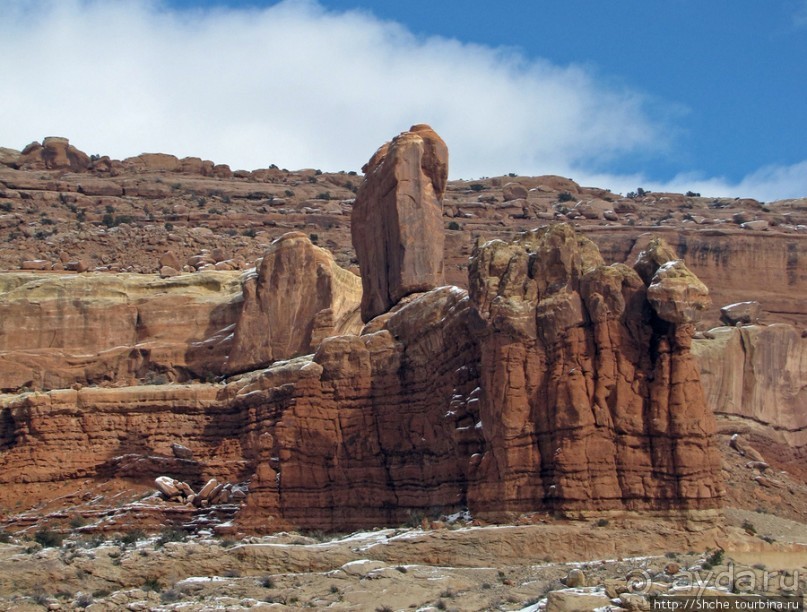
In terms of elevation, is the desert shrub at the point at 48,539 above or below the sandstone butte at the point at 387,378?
below

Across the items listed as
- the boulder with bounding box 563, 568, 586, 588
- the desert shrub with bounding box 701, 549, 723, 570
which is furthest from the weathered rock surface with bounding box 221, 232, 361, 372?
the boulder with bounding box 563, 568, 586, 588

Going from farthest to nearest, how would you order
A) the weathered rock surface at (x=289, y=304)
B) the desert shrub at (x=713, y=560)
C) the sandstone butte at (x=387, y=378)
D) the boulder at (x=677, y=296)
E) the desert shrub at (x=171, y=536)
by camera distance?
the weathered rock surface at (x=289, y=304) → the desert shrub at (x=171, y=536) → the sandstone butte at (x=387, y=378) → the boulder at (x=677, y=296) → the desert shrub at (x=713, y=560)

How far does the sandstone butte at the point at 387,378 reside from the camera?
37125 millimetres

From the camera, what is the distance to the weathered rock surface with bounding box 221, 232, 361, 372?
54.6m

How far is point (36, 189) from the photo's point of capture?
273ft

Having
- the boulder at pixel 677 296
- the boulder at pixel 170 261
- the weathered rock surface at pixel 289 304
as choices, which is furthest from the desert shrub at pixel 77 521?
the boulder at pixel 170 261

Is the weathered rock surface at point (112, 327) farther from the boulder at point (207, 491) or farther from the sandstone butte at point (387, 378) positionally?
the boulder at point (207, 491)

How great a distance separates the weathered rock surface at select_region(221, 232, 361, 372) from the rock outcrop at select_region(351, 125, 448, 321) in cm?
332

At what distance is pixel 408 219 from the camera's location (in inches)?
1965

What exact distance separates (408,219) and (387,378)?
22.0ft

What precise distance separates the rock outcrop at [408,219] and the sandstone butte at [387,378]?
64 millimetres

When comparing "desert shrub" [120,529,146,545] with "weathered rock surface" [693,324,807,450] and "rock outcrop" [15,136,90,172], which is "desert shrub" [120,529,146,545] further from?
"rock outcrop" [15,136,90,172]

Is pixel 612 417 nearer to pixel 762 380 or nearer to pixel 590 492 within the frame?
pixel 590 492

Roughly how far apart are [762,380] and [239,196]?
38479 mm
